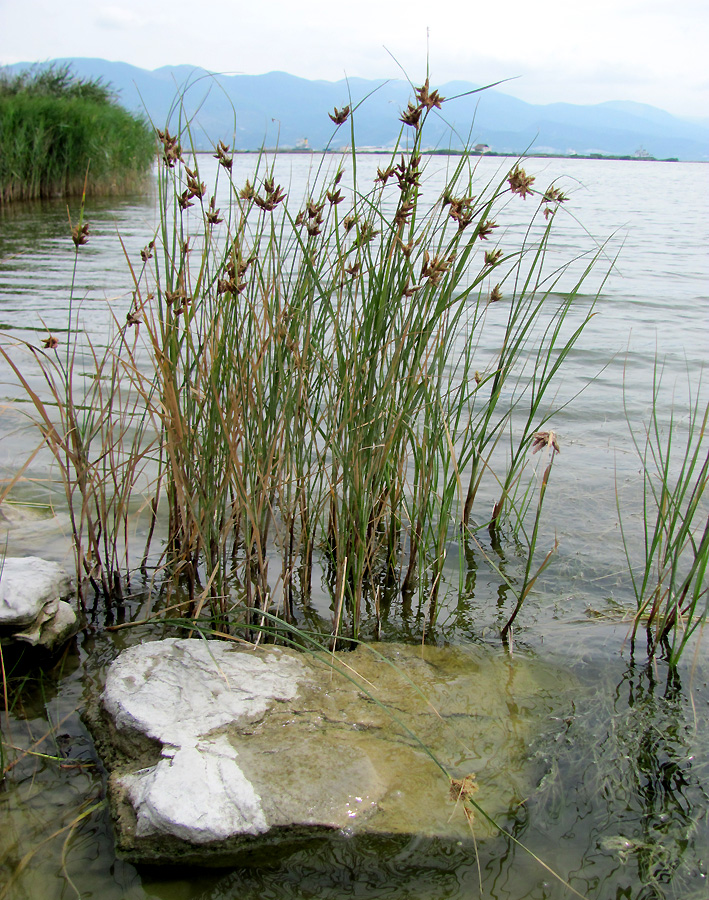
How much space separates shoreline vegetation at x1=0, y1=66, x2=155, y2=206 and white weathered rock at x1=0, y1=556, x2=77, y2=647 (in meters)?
9.99

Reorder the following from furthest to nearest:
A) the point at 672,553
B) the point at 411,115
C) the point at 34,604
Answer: the point at 672,553
the point at 34,604
the point at 411,115

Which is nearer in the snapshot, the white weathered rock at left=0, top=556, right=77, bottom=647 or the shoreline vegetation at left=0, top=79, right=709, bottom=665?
the shoreline vegetation at left=0, top=79, right=709, bottom=665

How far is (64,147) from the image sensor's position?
13555mm

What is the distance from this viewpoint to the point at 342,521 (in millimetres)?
2191

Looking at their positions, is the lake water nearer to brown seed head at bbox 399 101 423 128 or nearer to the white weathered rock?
the white weathered rock

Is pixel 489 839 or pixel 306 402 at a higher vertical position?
pixel 306 402

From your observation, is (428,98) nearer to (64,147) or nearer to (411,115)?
(411,115)

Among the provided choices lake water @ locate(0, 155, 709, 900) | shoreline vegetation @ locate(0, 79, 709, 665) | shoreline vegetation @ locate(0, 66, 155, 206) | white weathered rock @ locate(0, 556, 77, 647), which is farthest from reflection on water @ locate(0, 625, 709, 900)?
shoreline vegetation @ locate(0, 66, 155, 206)

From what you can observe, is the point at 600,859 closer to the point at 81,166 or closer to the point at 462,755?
the point at 462,755

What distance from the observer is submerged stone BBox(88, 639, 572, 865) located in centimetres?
149

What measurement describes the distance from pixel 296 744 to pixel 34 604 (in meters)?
0.90

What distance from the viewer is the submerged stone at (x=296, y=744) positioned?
4.88ft

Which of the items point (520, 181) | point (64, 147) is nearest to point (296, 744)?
point (520, 181)

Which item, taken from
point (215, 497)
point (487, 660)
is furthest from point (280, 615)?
point (487, 660)
